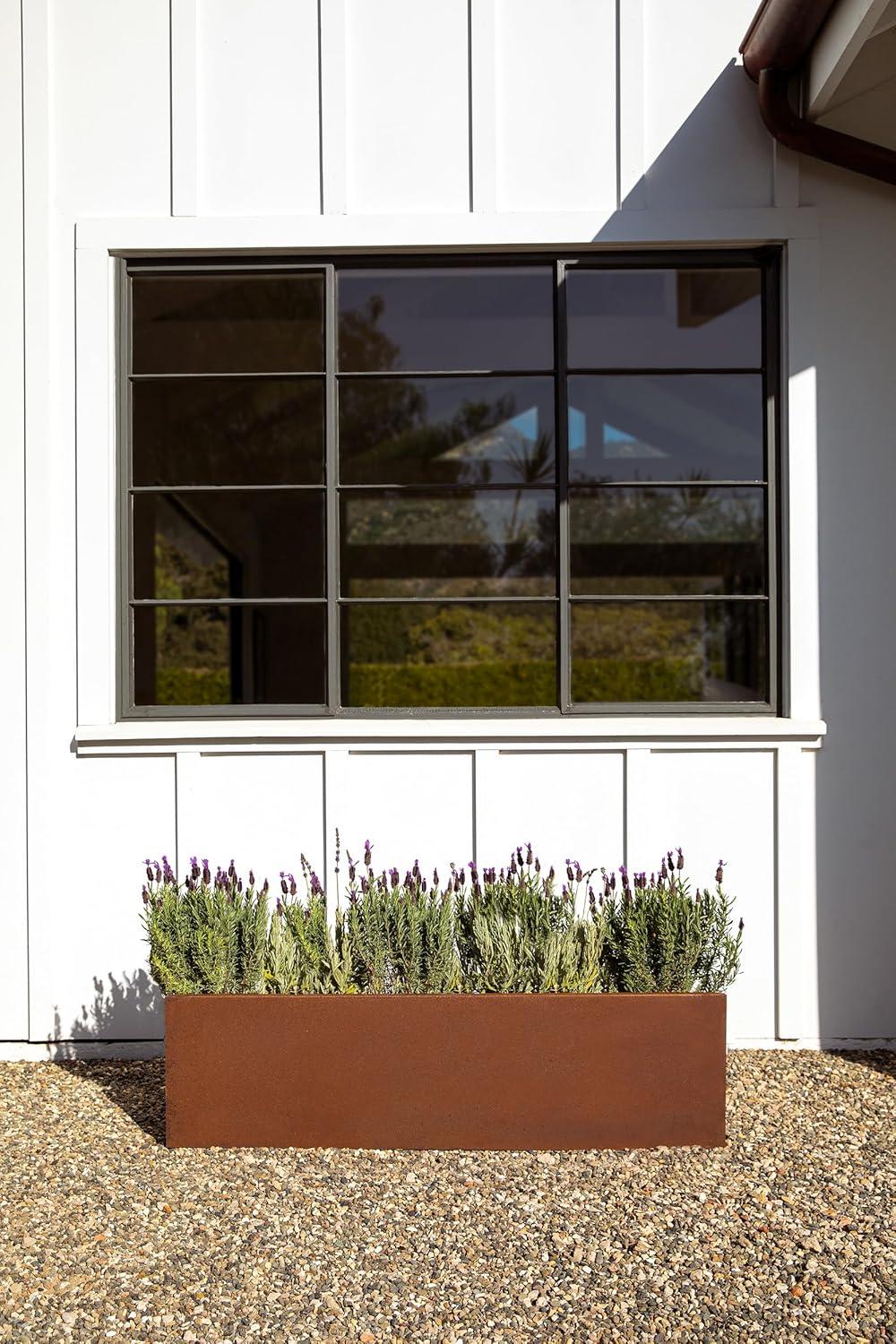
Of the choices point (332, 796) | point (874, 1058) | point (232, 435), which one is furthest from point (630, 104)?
point (232, 435)

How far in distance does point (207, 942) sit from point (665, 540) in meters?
12.6

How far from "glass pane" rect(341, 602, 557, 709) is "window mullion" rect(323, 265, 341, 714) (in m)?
6.94

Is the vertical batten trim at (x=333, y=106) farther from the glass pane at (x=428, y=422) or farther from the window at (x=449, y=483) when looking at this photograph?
the glass pane at (x=428, y=422)

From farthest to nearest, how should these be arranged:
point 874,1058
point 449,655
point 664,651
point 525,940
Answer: point 664,651, point 449,655, point 874,1058, point 525,940

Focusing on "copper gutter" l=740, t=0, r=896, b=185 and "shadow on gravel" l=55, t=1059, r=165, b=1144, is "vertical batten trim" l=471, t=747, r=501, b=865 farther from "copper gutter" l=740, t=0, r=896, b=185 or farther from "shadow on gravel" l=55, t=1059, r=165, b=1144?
"copper gutter" l=740, t=0, r=896, b=185

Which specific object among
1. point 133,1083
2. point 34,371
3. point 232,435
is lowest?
point 133,1083

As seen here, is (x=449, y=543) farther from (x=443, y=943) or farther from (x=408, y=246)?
(x=443, y=943)

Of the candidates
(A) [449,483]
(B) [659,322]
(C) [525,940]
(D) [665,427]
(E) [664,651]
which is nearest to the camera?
(C) [525,940]

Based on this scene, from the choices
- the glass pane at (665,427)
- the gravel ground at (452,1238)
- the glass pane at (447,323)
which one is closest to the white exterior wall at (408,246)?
the gravel ground at (452,1238)

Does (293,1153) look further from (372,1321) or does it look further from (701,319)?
(701,319)

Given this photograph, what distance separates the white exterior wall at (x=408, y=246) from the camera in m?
3.55

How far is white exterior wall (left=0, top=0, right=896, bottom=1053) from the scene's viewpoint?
3551 millimetres

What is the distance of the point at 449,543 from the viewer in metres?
13.7

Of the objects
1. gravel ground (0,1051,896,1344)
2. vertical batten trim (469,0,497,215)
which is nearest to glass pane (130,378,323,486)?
vertical batten trim (469,0,497,215)
